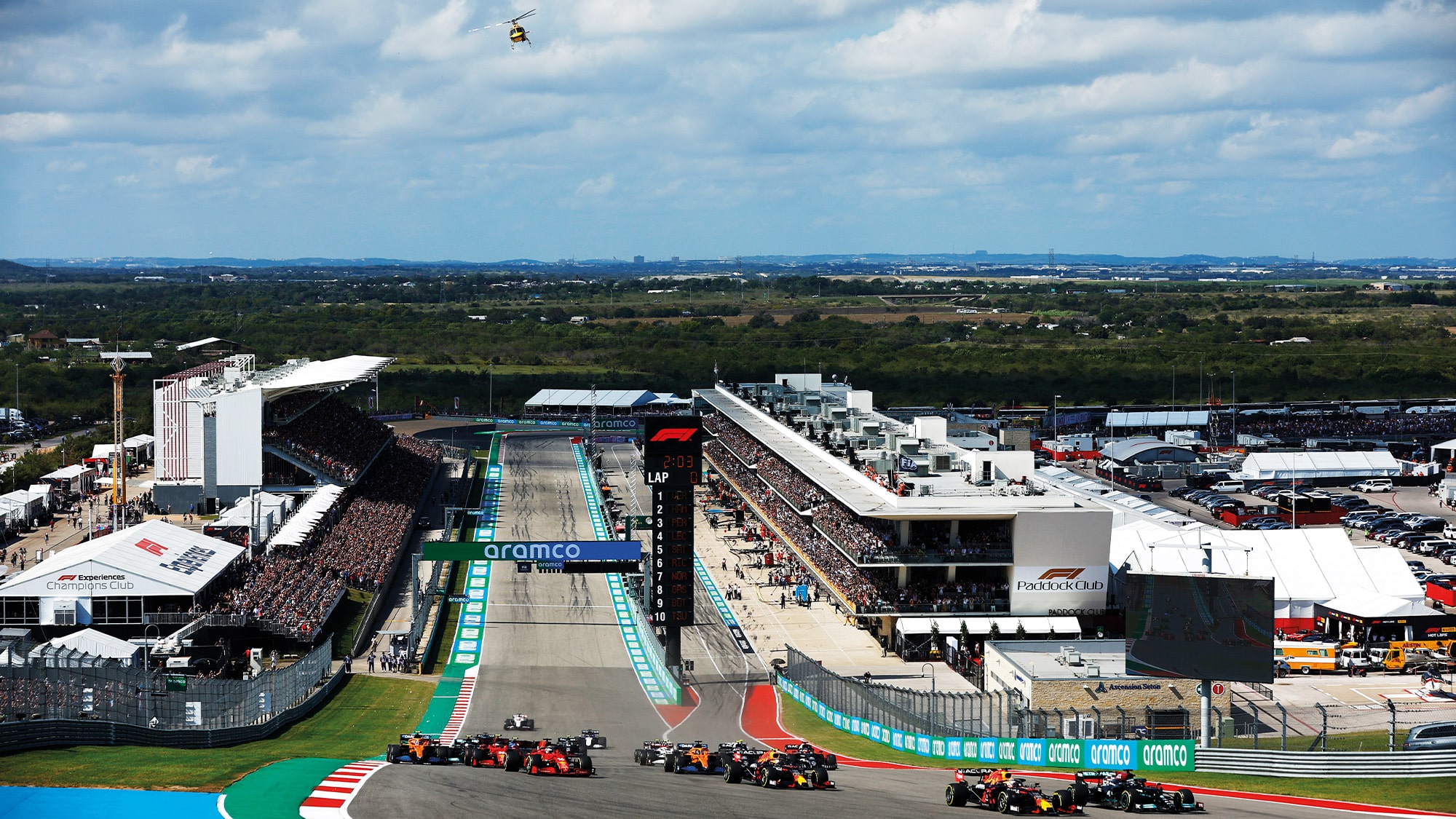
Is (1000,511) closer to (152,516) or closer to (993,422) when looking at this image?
(152,516)

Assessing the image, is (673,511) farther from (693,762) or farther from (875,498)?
(693,762)

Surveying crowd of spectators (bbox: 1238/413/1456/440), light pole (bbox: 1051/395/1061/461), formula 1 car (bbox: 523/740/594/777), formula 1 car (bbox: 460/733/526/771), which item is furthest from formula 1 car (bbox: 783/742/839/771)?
crowd of spectators (bbox: 1238/413/1456/440)

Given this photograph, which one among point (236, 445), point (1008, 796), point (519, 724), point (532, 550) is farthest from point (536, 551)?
point (1008, 796)

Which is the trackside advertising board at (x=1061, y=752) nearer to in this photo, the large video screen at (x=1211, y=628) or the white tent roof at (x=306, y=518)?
the large video screen at (x=1211, y=628)

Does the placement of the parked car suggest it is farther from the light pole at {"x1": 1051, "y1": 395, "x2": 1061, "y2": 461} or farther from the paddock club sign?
the light pole at {"x1": 1051, "y1": 395, "x2": 1061, "y2": 461}

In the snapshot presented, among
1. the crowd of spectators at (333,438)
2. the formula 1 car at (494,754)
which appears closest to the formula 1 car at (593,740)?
the formula 1 car at (494,754)

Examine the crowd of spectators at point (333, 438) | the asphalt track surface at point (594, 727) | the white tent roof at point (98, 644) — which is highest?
the crowd of spectators at point (333, 438)
